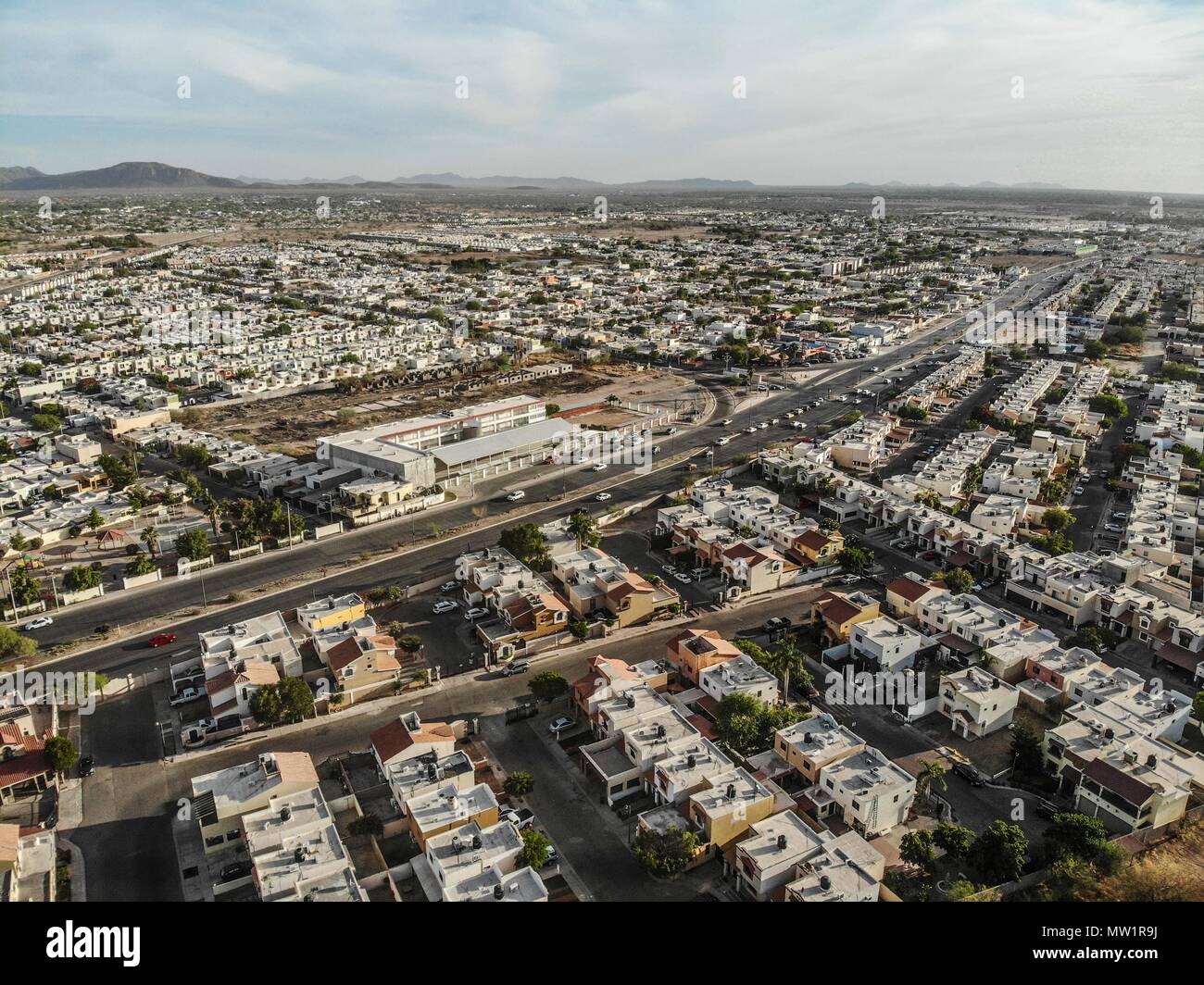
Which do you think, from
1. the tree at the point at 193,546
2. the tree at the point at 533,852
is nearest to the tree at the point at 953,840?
the tree at the point at 533,852

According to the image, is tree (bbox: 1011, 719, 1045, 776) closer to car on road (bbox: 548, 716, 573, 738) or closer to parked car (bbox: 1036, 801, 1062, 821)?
parked car (bbox: 1036, 801, 1062, 821)

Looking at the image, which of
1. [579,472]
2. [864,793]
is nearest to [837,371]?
[579,472]

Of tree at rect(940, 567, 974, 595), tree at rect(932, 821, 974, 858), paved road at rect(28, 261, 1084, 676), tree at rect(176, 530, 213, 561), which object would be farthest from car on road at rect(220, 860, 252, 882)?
tree at rect(940, 567, 974, 595)

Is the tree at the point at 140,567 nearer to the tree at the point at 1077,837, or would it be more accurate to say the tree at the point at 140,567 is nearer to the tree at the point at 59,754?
the tree at the point at 59,754

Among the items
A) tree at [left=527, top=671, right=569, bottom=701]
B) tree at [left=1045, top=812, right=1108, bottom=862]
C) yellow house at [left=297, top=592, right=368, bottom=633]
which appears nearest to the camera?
tree at [left=1045, top=812, right=1108, bottom=862]

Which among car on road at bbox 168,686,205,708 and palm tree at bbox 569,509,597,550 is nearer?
car on road at bbox 168,686,205,708

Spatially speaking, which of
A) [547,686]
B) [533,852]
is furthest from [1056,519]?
[533,852]

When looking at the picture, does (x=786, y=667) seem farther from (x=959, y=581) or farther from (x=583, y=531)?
(x=583, y=531)
